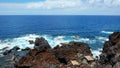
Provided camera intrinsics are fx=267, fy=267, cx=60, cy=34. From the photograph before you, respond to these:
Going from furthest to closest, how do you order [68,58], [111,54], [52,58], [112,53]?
[68,58], [52,58], [111,54], [112,53]

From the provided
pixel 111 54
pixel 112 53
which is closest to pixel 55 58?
pixel 111 54

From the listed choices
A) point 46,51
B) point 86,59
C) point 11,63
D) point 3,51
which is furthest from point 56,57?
point 3,51

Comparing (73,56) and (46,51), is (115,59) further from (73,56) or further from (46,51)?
(46,51)

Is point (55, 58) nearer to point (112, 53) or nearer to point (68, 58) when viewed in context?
point (68, 58)

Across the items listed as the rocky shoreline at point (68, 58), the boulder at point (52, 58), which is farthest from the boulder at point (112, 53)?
the boulder at point (52, 58)

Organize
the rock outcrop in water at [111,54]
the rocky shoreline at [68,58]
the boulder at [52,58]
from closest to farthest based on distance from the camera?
the rock outcrop in water at [111,54]
the rocky shoreline at [68,58]
the boulder at [52,58]

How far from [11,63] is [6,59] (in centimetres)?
536

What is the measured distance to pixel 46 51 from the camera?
61250mm

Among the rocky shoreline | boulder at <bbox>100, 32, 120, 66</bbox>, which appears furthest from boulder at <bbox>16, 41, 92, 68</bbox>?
boulder at <bbox>100, 32, 120, 66</bbox>

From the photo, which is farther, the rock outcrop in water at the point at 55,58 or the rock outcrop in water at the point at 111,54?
the rock outcrop in water at the point at 55,58

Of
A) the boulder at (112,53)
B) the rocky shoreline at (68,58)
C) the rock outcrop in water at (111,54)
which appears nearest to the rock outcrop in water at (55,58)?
the rocky shoreline at (68,58)

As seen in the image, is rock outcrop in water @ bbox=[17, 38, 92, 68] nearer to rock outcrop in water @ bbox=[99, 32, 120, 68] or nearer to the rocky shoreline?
the rocky shoreline

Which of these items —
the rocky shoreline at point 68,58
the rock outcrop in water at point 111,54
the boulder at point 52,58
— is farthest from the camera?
the boulder at point 52,58

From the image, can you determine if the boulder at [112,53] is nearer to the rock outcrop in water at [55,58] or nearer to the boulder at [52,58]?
the rock outcrop in water at [55,58]
